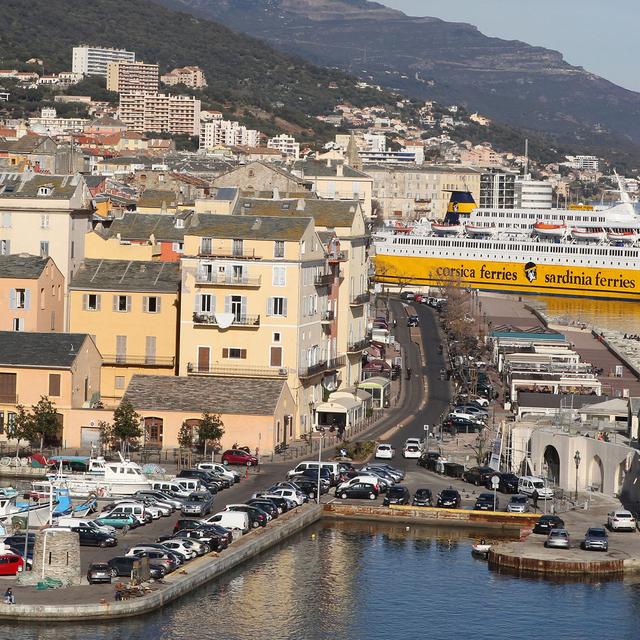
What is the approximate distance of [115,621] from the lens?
3528 centimetres

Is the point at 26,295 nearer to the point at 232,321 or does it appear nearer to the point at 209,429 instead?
the point at 232,321

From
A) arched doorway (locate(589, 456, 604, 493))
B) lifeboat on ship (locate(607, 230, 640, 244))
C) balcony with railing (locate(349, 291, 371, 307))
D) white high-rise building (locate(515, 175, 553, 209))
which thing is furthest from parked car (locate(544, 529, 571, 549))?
white high-rise building (locate(515, 175, 553, 209))

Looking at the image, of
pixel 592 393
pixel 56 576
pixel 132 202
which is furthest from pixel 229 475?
pixel 132 202

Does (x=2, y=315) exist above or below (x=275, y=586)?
above

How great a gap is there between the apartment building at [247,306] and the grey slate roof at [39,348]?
12.2ft

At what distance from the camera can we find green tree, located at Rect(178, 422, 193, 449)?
53.4m

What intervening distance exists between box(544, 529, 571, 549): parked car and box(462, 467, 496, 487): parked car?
7828 millimetres

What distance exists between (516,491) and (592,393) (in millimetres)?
21871

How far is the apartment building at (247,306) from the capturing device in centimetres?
5781

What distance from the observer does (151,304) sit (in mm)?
59719

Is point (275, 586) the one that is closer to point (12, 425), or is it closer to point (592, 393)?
point (12, 425)

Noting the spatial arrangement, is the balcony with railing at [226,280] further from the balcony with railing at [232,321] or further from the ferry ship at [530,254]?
the ferry ship at [530,254]

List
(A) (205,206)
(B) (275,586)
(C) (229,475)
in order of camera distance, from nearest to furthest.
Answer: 1. (B) (275,586)
2. (C) (229,475)
3. (A) (205,206)

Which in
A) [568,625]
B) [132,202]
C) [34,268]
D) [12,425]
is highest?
[132,202]
